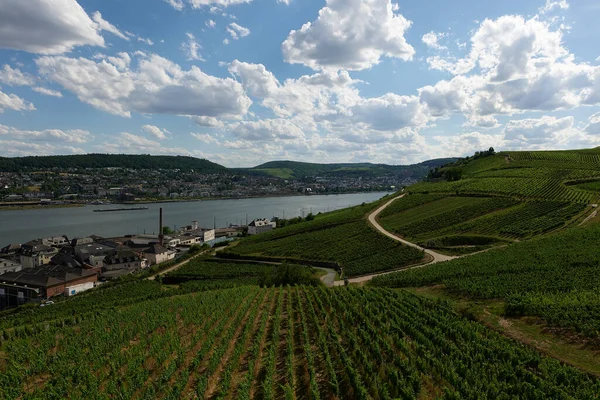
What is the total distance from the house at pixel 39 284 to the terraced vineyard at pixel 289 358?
1154 inches

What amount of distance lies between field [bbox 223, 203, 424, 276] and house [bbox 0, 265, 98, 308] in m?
22.1

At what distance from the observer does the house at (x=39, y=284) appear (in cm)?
4750

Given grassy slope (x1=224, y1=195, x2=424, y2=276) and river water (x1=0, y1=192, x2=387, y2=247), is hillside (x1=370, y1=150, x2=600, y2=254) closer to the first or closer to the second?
grassy slope (x1=224, y1=195, x2=424, y2=276)

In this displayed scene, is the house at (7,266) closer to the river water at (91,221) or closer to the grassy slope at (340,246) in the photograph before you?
the river water at (91,221)

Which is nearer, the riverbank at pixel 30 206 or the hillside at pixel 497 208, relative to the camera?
the hillside at pixel 497 208

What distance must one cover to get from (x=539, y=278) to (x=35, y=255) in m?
Result: 80.6

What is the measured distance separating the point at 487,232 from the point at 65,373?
49461 millimetres

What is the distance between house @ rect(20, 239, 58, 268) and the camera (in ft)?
228

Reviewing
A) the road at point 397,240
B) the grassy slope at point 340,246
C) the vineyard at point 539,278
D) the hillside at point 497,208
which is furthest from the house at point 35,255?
the vineyard at point 539,278

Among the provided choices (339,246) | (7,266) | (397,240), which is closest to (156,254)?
(7,266)

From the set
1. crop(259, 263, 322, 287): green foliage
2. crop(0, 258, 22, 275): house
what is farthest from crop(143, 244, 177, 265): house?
crop(259, 263, 322, 287): green foliage

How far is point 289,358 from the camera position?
1683cm

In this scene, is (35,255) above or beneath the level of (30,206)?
beneath

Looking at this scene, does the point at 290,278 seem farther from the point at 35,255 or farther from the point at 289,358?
the point at 35,255
